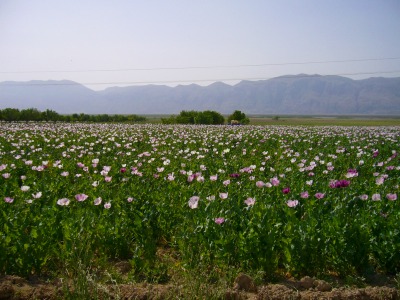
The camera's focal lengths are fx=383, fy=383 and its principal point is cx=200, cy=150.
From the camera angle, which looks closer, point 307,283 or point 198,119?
point 307,283

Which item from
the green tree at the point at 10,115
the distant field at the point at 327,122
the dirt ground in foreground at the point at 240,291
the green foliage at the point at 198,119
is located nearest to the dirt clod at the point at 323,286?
the dirt ground in foreground at the point at 240,291

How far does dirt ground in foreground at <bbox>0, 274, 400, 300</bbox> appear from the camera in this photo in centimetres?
350

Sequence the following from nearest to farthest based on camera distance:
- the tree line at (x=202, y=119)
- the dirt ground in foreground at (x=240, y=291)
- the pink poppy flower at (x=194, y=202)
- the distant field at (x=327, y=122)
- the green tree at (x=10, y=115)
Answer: the dirt ground in foreground at (x=240, y=291)
the pink poppy flower at (x=194, y=202)
the green tree at (x=10, y=115)
the tree line at (x=202, y=119)
the distant field at (x=327, y=122)

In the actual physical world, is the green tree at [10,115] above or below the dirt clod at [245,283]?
above

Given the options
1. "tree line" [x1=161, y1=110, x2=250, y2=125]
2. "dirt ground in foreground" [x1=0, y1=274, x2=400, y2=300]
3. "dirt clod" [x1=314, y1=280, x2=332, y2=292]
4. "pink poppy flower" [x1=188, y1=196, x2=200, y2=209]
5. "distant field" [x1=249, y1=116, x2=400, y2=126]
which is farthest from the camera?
"distant field" [x1=249, y1=116, x2=400, y2=126]

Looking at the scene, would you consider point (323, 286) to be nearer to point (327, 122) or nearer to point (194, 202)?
point (194, 202)

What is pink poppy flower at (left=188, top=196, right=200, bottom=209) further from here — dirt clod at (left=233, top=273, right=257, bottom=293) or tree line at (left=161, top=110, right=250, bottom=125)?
tree line at (left=161, top=110, right=250, bottom=125)

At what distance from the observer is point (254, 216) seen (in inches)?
178

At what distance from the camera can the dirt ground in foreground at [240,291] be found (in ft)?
11.5

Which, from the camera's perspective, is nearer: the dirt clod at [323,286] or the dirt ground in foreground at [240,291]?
the dirt ground in foreground at [240,291]

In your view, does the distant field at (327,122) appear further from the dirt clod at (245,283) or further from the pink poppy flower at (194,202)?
the dirt clod at (245,283)

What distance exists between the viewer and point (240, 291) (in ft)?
11.9

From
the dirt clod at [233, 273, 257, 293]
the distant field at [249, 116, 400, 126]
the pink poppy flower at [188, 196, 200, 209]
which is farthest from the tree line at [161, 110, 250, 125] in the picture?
the dirt clod at [233, 273, 257, 293]

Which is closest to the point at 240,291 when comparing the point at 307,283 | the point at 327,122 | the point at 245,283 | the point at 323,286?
the point at 245,283
